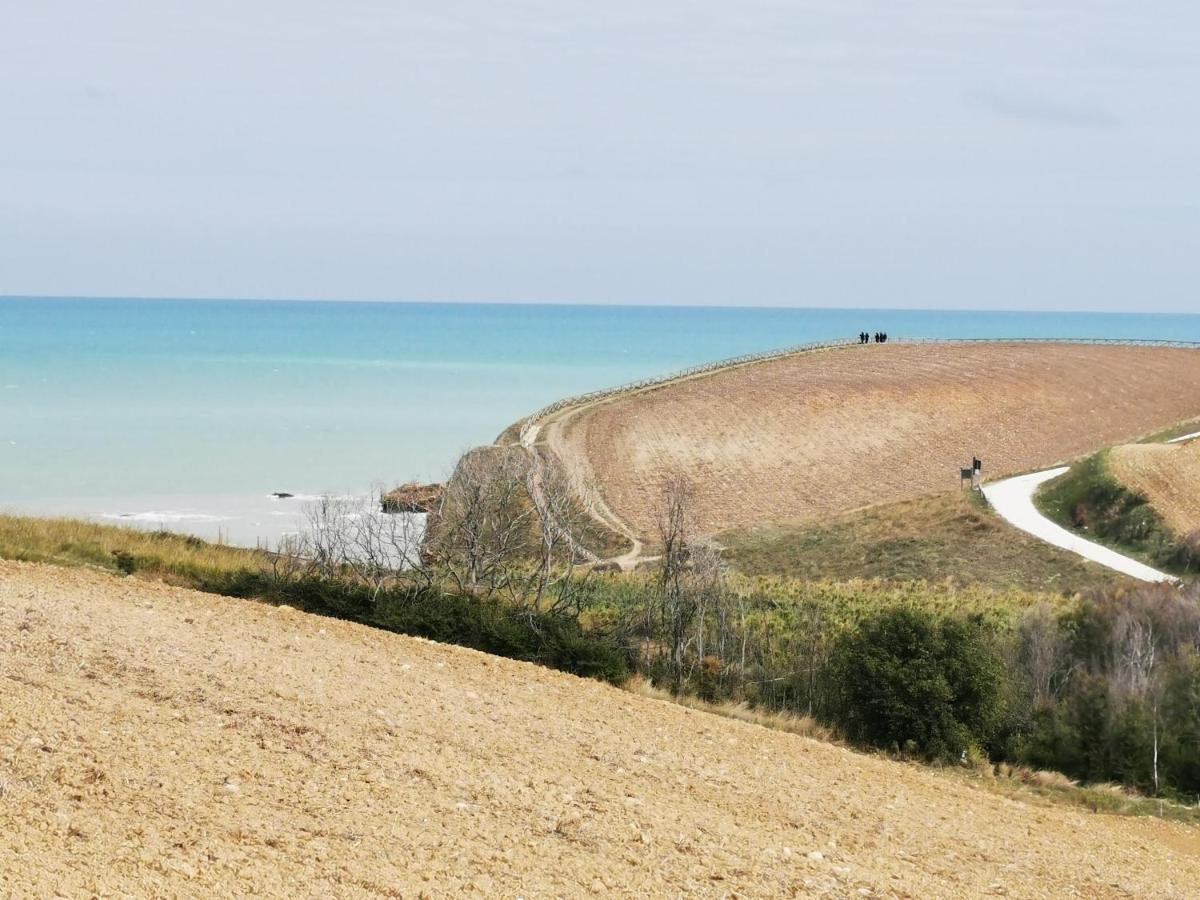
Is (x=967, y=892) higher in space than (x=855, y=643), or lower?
lower

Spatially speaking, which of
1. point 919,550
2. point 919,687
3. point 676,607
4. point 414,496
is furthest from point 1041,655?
point 414,496

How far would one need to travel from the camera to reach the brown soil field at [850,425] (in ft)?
204

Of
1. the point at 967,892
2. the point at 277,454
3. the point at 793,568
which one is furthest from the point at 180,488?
the point at 967,892

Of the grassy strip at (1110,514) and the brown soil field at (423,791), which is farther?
the grassy strip at (1110,514)

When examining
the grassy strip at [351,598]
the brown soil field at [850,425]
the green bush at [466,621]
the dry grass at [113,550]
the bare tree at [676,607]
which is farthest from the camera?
the brown soil field at [850,425]

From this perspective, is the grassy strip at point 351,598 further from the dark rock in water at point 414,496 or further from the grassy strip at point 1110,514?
the dark rock in water at point 414,496

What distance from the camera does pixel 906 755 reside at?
789 inches

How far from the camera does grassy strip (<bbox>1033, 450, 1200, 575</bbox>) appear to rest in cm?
4272

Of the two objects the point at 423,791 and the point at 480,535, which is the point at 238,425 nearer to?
the point at 480,535

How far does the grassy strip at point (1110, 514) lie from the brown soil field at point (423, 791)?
2739cm

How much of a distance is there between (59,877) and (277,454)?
2776 inches

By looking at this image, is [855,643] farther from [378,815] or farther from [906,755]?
[378,815]

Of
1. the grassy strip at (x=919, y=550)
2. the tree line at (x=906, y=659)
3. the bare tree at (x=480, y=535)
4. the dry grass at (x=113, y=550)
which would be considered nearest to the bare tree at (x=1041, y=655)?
the tree line at (x=906, y=659)

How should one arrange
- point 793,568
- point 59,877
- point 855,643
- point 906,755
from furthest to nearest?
point 793,568 < point 855,643 < point 906,755 < point 59,877
